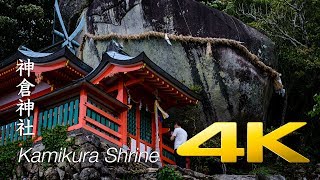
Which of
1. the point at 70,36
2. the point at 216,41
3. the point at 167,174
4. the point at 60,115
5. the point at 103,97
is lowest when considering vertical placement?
the point at 167,174

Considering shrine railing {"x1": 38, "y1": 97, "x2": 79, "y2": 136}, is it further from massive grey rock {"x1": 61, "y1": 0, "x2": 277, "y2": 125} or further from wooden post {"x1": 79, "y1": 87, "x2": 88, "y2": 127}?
massive grey rock {"x1": 61, "y1": 0, "x2": 277, "y2": 125}

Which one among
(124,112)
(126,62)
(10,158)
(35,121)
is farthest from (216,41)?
(10,158)

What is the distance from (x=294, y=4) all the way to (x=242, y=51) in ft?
8.40

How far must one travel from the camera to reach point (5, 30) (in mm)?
21938

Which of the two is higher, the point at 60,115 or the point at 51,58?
the point at 51,58

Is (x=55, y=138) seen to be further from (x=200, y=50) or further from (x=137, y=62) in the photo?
(x=200, y=50)

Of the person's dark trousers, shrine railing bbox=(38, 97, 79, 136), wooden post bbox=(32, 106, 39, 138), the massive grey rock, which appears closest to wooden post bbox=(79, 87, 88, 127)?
shrine railing bbox=(38, 97, 79, 136)

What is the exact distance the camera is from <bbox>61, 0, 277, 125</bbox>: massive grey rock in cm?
1806

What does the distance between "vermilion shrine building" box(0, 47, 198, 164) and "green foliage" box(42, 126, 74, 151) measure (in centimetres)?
24

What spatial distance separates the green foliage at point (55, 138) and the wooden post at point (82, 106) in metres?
0.42

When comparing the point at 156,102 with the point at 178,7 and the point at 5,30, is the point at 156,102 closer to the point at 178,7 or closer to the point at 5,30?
the point at 178,7

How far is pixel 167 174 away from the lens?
40.3 ft

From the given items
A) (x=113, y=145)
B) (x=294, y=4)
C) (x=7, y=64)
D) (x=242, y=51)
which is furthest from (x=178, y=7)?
(x=113, y=145)

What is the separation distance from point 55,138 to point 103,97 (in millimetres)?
1449
